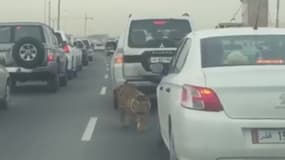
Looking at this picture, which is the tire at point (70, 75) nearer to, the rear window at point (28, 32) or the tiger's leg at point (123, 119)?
the rear window at point (28, 32)

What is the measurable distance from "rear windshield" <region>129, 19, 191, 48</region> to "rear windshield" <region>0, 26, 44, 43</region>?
4.47 metres

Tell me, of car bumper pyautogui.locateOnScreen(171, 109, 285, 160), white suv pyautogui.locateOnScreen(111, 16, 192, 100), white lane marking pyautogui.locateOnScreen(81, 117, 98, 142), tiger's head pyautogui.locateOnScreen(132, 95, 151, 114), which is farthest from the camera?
white suv pyautogui.locateOnScreen(111, 16, 192, 100)

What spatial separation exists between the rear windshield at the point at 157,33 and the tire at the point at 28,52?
3.62 m

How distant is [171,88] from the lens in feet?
26.6

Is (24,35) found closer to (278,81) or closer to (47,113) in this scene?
(47,113)

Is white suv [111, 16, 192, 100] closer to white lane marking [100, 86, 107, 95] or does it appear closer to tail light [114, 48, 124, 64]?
tail light [114, 48, 124, 64]

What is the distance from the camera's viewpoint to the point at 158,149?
10438 millimetres

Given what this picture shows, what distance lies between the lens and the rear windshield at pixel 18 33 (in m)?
19.6

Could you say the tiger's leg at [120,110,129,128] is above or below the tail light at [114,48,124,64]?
below

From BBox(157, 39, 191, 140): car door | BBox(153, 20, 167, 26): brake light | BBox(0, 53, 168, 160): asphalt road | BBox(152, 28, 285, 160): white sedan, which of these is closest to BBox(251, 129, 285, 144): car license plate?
BBox(152, 28, 285, 160): white sedan

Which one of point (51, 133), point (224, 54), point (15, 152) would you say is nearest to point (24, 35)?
point (51, 133)

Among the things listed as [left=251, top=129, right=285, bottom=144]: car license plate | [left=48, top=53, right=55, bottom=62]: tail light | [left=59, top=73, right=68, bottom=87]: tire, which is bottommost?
[left=59, top=73, right=68, bottom=87]: tire

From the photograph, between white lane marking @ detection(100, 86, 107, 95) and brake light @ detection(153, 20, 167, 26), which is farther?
white lane marking @ detection(100, 86, 107, 95)

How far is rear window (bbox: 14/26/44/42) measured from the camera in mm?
19656
